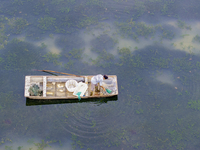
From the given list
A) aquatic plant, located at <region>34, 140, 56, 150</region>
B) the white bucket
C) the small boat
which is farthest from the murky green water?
the white bucket

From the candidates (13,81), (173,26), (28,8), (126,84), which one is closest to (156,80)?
(126,84)

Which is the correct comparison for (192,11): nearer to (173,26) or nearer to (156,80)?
(173,26)

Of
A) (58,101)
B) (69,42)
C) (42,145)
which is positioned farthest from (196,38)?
(42,145)

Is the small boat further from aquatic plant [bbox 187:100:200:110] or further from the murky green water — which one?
aquatic plant [bbox 187:100:200:110]

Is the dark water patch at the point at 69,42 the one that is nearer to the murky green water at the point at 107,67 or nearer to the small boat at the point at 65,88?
the murky green water at the point at 107,67

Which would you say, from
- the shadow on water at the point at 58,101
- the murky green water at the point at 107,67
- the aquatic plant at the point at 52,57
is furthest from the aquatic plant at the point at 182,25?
the aquatic plant at the point at 52,57
